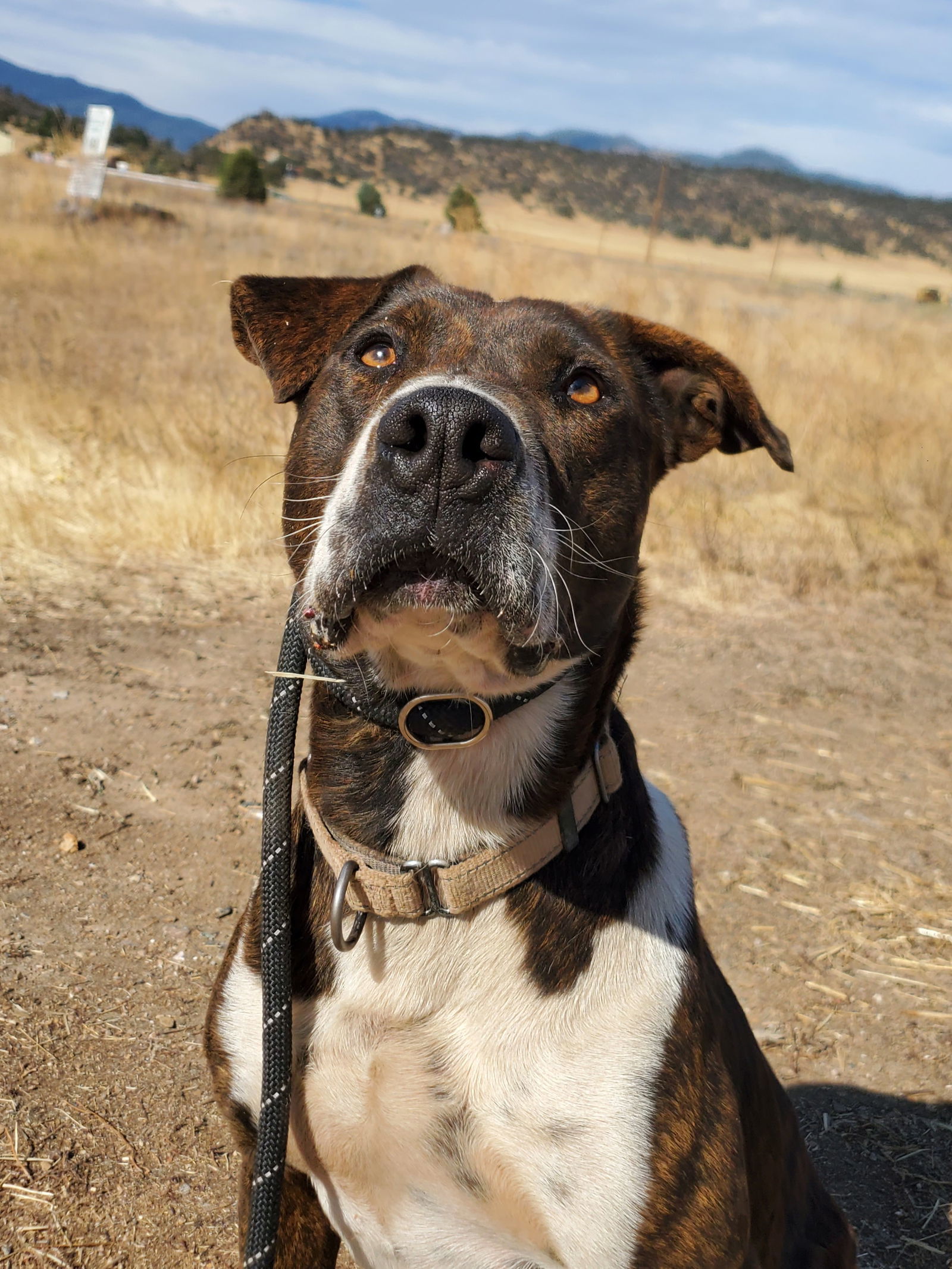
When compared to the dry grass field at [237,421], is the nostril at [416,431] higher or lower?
higher

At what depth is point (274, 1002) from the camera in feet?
6.41

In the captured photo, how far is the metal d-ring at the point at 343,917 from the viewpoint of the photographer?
78.6 inches

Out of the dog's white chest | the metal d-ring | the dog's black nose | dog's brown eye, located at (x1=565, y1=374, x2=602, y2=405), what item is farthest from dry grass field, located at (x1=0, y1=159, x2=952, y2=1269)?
the dog's black nose

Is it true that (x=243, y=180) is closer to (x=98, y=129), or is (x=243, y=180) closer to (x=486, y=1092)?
(x=98, y=129)

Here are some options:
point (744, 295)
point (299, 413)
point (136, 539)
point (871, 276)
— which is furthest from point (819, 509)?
point (871, 276)

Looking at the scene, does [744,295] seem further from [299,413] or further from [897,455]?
[299,413]

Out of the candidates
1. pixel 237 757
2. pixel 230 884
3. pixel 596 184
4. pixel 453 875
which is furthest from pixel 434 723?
pixel 596 184

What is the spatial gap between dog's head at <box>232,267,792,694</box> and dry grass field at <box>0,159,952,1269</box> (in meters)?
1.45

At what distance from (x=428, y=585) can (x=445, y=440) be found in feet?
0.81

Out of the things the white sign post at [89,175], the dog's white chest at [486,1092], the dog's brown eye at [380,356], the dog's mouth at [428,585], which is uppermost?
the white sign post at [89,175]

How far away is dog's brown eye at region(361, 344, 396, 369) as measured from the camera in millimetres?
2270

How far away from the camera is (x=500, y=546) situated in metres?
1.83

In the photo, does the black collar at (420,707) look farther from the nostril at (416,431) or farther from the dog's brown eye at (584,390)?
the dog's brown eye at (584,390)

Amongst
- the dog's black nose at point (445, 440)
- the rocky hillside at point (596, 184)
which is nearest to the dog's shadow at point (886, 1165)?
the dog's black nose at point (445, 440)
